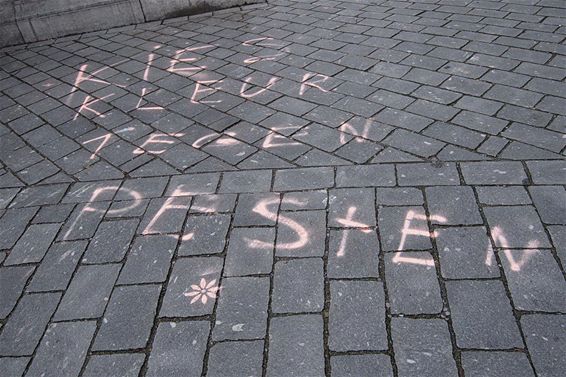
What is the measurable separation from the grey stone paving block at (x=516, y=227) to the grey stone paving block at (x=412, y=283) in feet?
1.48

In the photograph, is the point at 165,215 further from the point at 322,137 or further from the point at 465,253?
the point at 465,253

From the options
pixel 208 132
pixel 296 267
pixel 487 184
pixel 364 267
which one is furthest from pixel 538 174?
pixel 208 132

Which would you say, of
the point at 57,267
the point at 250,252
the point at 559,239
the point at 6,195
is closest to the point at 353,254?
the point at 250,252

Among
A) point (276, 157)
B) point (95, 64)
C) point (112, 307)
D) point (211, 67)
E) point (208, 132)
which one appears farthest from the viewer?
point (95, 64)

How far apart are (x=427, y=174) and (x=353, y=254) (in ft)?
3.05

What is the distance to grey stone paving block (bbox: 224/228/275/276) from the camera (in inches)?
98.3

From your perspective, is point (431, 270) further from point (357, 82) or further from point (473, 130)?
point (357, 82)

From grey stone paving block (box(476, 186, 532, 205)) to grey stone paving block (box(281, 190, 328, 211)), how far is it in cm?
99

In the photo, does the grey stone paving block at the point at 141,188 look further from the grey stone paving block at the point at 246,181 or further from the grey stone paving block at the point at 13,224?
the grey stone paving block at the point at 13,224

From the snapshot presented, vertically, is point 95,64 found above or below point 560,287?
above

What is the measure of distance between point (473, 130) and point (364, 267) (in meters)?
1.70

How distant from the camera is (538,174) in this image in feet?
9.66

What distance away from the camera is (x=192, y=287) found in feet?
7.97

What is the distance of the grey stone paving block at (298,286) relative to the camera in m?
2.26
